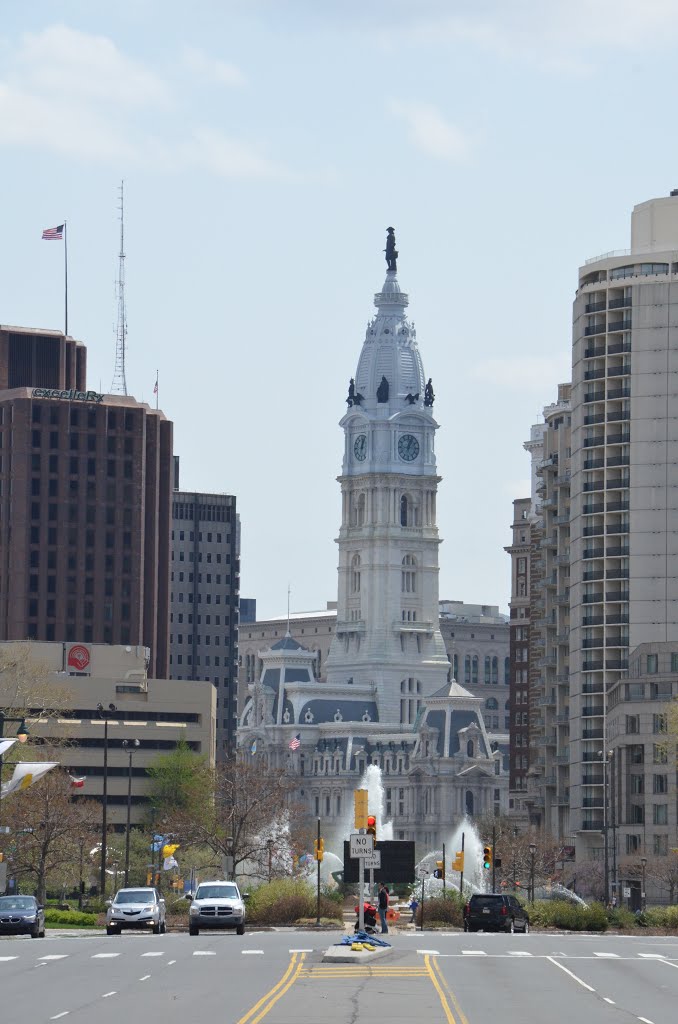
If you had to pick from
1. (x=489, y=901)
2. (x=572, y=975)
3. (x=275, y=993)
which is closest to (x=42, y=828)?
(x=489, y=901)

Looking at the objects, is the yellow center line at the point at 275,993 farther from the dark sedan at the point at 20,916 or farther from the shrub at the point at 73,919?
the shrub at the point at 73,919

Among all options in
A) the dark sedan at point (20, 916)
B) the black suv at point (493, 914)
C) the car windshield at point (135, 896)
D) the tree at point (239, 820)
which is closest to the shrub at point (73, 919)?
the tree at point (239, 820)

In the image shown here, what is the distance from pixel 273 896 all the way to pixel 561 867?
226 feet

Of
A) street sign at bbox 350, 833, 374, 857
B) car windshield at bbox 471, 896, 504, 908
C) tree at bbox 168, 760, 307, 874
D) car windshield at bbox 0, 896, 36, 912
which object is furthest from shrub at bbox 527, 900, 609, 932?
street sign at bbox 350, 833, 374, 857

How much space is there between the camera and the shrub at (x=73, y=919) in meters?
92.1

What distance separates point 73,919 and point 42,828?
19.1 m

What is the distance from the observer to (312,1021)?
37.2 metres

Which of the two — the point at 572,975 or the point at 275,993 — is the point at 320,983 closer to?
the point at 275,993

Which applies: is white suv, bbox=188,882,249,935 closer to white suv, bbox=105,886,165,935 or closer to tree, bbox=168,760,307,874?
white suv, bbox=105,886,165,935

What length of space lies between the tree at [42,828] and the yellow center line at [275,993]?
56.9 meters

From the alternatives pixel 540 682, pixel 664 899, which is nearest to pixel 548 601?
pixel 540 682

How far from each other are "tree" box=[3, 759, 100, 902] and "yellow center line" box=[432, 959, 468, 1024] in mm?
57082

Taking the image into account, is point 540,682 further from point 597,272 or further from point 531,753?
point 597,272

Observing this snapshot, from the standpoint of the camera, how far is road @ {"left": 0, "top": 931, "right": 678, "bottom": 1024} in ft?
127
